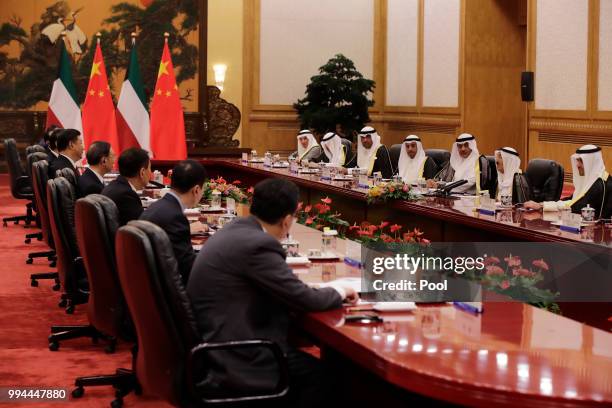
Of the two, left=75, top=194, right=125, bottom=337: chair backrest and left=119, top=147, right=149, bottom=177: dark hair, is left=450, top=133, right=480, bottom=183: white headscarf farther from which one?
left=75, top=194, right=125, bottom=337: chair backrest

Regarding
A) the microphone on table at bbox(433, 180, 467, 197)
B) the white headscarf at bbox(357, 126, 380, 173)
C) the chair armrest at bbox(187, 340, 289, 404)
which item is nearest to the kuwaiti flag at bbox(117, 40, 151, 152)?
the white headscarf at bbox(357, 126, 380, 173)

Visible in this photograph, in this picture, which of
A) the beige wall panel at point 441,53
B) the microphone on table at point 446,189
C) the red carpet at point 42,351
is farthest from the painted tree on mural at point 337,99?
the red carpet at point 42,351

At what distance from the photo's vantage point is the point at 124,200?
493cm

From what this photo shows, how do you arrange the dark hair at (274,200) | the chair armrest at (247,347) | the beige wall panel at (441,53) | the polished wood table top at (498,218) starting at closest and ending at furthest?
the chair armrest at (247,347)
the dark hair at (274,200)
the polished wood table top at (498,218)
the beige wall panel at (441,53)

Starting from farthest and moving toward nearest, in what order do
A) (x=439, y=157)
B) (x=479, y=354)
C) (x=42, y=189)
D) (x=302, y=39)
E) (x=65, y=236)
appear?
(x=302, y=39)
(x=439, y=157)
(x=42, y=189)
(x=65, y=236)
(x=479, y=354)

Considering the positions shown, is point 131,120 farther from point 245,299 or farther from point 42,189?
point 245,299

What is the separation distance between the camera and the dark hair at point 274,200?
3188 mm

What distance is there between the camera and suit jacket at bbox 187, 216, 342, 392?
301 cm

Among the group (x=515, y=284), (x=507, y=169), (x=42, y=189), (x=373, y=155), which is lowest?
(x=515, y=284)

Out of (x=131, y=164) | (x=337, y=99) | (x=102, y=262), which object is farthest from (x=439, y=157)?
(x=102, y=262)

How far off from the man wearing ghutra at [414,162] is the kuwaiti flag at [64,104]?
3.70m

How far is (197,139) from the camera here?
15078 mm

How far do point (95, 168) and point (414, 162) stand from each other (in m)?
4.24

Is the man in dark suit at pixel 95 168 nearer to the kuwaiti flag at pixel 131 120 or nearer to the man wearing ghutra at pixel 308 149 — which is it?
the kuwaiti flag at pixel 131 120
